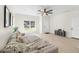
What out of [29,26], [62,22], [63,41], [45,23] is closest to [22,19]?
[29,26]

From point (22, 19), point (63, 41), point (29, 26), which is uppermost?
point (22, 19)

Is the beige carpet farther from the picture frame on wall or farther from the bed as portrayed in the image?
the picture frame on wall

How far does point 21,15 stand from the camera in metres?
1.44

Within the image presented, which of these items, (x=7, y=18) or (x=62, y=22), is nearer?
(x=7, y=18)

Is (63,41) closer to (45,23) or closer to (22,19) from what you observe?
(45,23)

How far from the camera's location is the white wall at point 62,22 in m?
1.63

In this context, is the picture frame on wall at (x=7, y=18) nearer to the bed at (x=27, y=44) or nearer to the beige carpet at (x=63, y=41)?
the bed at (x=27, y=44)

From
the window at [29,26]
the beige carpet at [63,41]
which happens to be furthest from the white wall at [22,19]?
the beige carpet at [63,41]

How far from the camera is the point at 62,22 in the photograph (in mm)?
1715

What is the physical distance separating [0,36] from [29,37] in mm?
449

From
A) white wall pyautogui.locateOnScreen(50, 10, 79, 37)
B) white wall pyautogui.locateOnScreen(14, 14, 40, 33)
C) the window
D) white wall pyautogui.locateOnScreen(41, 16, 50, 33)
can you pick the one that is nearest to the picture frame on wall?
white wall pyautogui.locateOnScreen(14, 14, 40, 33)

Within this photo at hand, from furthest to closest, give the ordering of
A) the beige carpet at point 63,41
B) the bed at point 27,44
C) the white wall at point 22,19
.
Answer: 1. the beige carpet at point 63,41
2. the white wall at point 22,19
3. the bed at point 27,44

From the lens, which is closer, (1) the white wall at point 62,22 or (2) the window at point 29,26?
(2) the window at point 29,26
